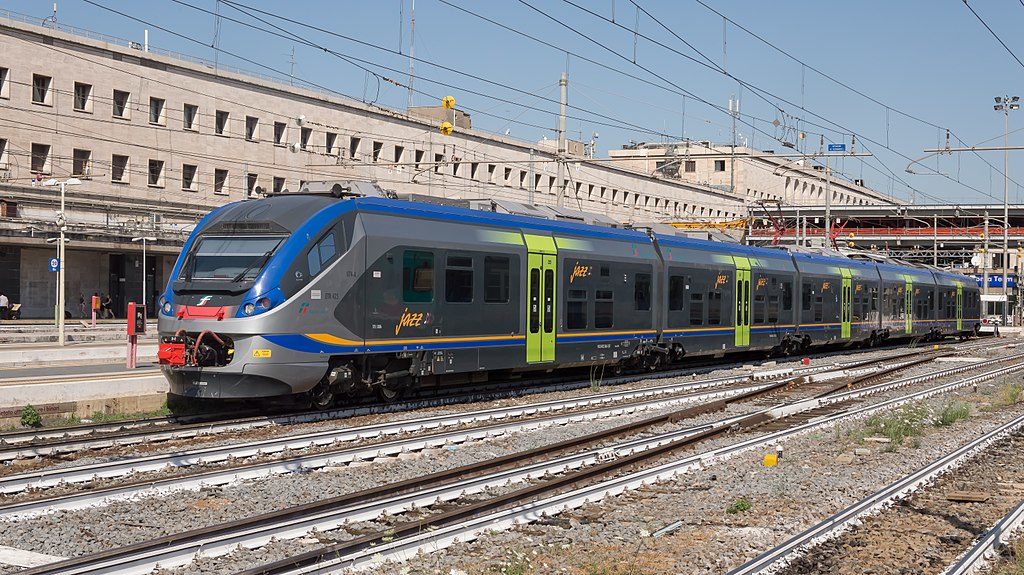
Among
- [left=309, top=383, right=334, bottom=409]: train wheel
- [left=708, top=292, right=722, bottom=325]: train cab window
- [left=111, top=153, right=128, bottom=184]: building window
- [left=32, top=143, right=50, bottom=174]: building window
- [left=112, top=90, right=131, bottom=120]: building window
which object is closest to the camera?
[left=309, top=383, right=334, bottom=409]: train wheel

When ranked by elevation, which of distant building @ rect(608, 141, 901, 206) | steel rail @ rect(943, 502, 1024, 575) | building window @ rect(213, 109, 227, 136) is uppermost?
distant building @ rect(608, 141, 901, 206)

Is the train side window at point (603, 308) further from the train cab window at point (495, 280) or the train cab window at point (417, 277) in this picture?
the train cab window at point (417, 277)

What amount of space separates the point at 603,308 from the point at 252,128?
1198 inches

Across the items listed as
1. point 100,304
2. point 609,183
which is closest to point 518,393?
point 100,304

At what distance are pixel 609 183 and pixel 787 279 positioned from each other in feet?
131

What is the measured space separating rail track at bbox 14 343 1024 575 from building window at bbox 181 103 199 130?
113ft

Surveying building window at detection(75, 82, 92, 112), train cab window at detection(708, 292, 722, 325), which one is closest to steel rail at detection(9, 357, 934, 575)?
train cab window at detection(708, 292, 722, 325)

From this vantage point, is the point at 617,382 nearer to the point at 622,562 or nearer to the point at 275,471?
the point at 275,471

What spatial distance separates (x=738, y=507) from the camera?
10.2 meters

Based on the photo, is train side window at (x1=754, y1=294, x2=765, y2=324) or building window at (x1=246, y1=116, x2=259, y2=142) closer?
train side window at (x1=754, y1=294, x2=765, y2=324)

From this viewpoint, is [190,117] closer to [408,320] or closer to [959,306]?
[408,320]

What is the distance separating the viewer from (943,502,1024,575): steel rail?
26.7 feet

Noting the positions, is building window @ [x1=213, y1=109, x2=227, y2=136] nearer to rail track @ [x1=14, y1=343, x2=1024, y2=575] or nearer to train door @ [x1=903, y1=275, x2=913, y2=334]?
train door @ [x1=903, y1=275, x2=913, y2=334]

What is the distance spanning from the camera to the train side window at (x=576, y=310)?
2052cm
